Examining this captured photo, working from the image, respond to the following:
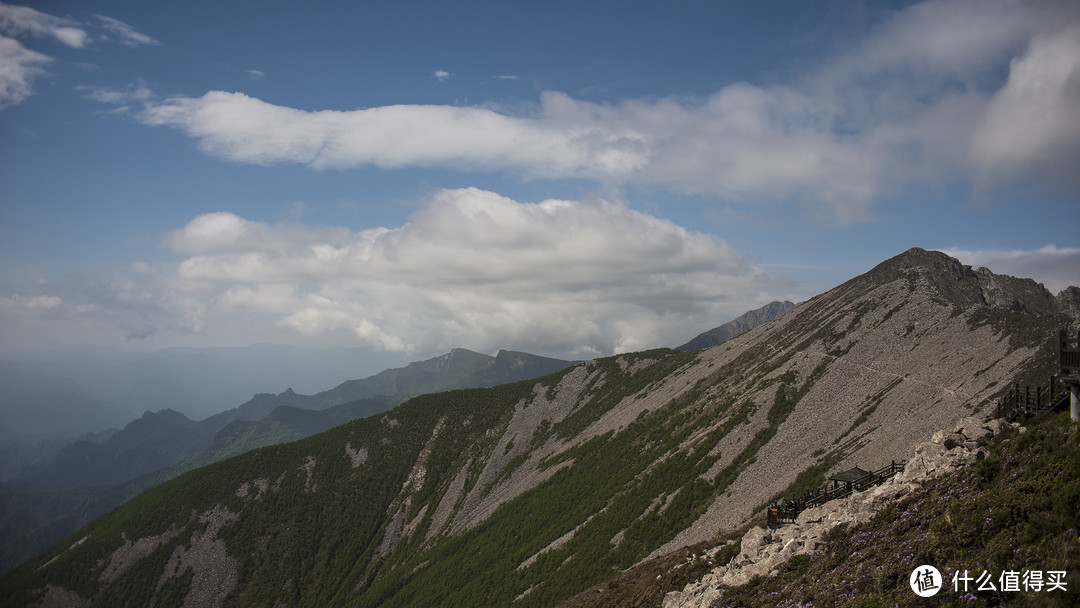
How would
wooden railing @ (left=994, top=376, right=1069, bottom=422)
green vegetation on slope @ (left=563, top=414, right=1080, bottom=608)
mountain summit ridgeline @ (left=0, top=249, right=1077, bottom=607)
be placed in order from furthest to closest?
mountain summit ridgeline @ (left=0, top=249, right=1077, bottom=607)
wooden railing @ (left=994, top=376, right=1069, bottom=422)
green vegetation on slope @ (left=563, top=414, right=1080, bottom=608)

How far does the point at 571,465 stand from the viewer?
124 metres

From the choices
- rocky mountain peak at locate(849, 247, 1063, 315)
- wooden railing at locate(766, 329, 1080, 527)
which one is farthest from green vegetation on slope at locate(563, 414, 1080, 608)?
rocky mountain peak at locate(849, 247, 1063, 315)

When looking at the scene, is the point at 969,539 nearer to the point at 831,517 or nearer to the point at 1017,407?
the point at 831,517

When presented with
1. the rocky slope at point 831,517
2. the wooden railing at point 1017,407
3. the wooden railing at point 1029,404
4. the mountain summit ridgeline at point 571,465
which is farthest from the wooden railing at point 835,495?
the mountain summit ridgeline at point 571,465

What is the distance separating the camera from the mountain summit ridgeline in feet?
233

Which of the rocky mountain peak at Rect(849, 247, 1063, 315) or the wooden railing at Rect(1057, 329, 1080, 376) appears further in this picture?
the rocky mountain peak at Rect(849, 247, 1063, 315)

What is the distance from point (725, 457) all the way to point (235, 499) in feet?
503

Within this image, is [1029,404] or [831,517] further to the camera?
[1029,404]

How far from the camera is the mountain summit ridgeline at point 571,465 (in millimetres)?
71062

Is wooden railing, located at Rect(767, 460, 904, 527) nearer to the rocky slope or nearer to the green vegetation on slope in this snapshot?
the rocky slope

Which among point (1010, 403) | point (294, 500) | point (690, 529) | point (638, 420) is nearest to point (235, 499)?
point (294, 500)

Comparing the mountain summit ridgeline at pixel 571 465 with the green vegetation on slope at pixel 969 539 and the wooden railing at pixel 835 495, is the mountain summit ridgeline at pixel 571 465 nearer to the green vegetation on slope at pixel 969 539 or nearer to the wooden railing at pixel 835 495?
the wooden railing at pixel 835 495

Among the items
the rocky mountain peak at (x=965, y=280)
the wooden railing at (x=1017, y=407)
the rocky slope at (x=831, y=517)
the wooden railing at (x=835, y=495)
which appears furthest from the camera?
the rocky mountain peak at (x=965, y=280)

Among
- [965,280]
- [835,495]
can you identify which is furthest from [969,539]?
[965,280]
